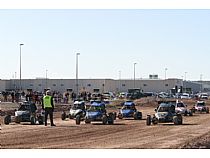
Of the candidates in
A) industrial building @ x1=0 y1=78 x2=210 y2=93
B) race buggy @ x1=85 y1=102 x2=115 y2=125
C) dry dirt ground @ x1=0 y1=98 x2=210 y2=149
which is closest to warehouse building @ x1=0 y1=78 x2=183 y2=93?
industrial building @ x1=0 y1=78 x2=210 y2=93

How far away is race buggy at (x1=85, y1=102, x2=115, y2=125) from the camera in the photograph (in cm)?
3822

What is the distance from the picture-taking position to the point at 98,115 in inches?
1544

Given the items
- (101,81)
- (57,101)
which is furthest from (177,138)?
(101,81)

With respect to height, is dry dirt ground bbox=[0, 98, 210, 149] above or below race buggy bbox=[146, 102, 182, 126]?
below

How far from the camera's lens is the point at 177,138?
2698cm

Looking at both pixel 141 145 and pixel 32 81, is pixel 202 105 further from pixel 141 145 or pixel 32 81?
pixel 32 81

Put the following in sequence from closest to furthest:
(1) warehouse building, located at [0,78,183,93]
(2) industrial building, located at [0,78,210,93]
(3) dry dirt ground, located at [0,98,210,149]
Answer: (3) dry dirt ground, located at [0,98,210,149] → (1) warehouse building, located at [0,78,183,93] → (2) industrial building, located at [0,78,210,93]

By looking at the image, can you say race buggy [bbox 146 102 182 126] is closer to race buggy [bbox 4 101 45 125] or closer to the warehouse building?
race buggy [bbox 4 101 45 125]

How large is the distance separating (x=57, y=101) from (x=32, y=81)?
77293mm

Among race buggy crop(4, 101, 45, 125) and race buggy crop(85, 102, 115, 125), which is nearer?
race buggy crop(4, 101, 45, 125)

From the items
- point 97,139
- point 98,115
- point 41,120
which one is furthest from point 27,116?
point 97,139

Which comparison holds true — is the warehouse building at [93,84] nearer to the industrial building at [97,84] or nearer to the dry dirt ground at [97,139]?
the industrial building at [97,84]

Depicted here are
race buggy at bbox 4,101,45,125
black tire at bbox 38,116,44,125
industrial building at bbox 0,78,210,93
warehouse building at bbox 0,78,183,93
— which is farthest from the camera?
industrial building at bbox 0,78,210,93

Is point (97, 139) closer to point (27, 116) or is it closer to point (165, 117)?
point (27, 116)
